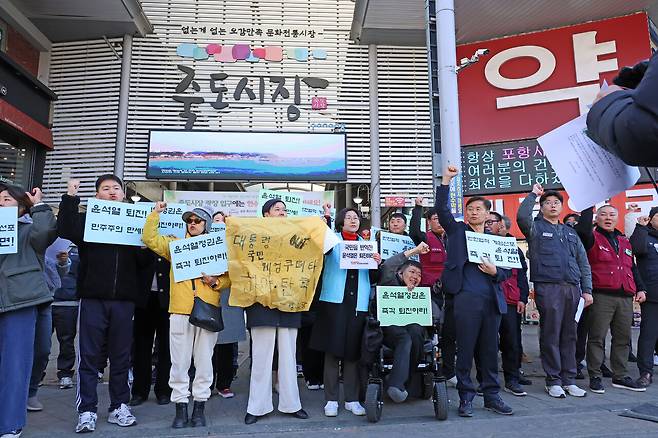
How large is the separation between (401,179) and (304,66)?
3.44 metres

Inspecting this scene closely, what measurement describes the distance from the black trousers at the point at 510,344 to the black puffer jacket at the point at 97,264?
370 centimetres

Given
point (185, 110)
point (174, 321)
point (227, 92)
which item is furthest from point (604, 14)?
point (174, 321)

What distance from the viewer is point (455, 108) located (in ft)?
18.4

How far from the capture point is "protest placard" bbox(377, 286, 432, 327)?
4.08m

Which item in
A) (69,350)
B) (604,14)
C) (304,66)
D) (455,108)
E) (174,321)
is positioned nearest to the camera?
(174,321)

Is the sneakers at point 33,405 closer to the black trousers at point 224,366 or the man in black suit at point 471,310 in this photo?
the black trousers at point 224,366

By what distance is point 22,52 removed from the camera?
387 inches

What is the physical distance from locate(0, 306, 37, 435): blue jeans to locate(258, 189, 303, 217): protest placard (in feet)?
8.07

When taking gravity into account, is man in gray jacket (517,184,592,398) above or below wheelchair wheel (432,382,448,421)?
above

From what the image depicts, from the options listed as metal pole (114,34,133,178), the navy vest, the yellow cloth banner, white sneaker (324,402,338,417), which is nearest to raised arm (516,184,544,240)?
the navy vest

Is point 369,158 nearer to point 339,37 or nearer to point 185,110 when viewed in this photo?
point 339,37

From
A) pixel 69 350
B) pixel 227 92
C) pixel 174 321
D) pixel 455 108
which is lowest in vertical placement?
pixel 69 350

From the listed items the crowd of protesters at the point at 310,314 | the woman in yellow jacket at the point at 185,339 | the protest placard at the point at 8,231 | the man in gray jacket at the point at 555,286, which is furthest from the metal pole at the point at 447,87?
the protest placard at the point at 8,231

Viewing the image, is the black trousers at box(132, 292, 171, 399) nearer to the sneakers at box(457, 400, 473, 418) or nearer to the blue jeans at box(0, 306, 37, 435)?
the blue jeans at box(0, 306, 37, 435)
